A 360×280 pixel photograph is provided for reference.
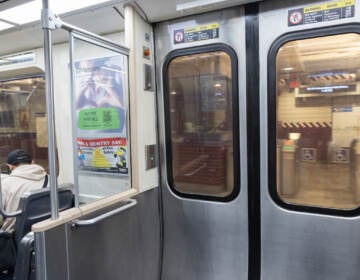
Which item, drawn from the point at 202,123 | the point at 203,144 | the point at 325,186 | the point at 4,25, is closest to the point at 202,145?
the point at 203,144

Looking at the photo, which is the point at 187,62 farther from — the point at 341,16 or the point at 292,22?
the point at 341,16

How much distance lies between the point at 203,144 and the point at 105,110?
29.8 inches

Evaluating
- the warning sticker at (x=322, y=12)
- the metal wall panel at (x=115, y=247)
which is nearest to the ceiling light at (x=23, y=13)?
the metal wall panel at (x=115, y=247)

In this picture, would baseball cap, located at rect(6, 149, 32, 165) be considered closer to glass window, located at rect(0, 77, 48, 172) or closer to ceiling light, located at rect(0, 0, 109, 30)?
glass window, located at rect(0, 77, 48, 172)

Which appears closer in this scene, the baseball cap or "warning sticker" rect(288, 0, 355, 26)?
"warning sticker" rect(288, 0, 355, 26)

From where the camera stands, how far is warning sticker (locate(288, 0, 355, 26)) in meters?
1.72

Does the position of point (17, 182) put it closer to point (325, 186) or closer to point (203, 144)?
point (203, 144)

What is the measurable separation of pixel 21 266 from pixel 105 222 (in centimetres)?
50

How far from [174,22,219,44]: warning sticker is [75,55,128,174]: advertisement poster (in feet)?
1.50

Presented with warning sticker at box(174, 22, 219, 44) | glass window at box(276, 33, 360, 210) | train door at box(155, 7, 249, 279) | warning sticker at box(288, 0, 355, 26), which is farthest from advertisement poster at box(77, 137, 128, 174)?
warning sticker at box(288, 0, 355, 26)

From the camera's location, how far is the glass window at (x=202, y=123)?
214cm

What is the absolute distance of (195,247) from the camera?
7.59 feet

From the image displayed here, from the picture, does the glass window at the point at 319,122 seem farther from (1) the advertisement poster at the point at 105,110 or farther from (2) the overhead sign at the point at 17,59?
(2) the overhead sign at the point at 17,59

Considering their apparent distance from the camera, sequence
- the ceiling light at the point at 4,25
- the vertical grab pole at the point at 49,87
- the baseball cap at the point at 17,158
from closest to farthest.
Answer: the vertical grab pole at the point at 49,87
the ceiling light at the point at 4,25
the baseball cap at the point at 17,158
